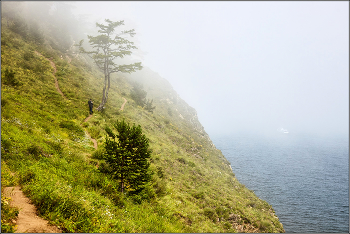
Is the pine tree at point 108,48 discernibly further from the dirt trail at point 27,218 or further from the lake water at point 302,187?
the lake water at point 302,187

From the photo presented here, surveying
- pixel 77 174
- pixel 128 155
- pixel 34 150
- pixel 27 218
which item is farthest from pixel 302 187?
pixel 34 150

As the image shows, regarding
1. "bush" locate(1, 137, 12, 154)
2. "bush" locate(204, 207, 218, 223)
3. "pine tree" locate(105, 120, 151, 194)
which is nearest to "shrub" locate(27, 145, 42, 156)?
"bush" locate(1, 137, 12, 154)

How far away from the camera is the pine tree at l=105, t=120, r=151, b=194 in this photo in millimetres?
8547

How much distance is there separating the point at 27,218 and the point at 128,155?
4303 mm

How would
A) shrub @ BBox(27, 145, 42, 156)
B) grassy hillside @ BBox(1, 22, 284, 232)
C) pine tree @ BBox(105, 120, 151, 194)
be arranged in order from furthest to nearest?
pine tree @ BBox(105, 120, 151, 194), shrub @ BBox(27, 145, 42, 156), grassy hillside @ BBox(1, 22, 284, 232)

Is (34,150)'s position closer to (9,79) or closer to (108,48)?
(9,79)

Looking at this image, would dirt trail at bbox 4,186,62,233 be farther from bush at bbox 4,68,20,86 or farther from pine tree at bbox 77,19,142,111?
pine tree at bbox 77,19,142,111

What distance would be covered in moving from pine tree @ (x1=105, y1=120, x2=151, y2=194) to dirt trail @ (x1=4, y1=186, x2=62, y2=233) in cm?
354

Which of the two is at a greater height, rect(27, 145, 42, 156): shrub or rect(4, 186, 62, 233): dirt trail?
rect(27, 145, 42, 156): shrub

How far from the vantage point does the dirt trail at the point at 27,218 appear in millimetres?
4465

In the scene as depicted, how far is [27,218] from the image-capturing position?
15.7 ft

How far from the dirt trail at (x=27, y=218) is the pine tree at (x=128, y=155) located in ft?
11.6

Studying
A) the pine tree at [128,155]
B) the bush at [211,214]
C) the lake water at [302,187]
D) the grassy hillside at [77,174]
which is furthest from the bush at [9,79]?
the lake water at [302,187]

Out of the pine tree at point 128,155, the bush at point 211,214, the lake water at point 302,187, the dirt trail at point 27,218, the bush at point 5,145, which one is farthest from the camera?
the lake water at point 302,187
